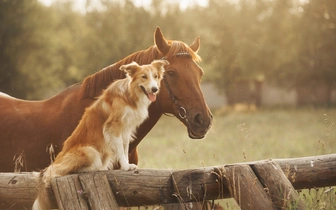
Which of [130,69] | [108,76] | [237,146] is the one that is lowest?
[237,146]

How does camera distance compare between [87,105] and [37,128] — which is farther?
[37,128]

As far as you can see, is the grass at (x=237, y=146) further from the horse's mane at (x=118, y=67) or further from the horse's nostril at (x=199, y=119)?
the horse's mane at (x=118, y=67)

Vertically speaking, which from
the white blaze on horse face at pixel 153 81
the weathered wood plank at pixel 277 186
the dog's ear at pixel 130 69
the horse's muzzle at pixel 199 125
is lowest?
the weathered wood plank at pixel 277 186

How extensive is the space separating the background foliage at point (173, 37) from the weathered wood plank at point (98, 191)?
16.9 m

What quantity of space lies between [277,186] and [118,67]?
2373mm

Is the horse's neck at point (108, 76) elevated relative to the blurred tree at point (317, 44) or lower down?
elevated

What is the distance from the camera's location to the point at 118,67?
5.98 m

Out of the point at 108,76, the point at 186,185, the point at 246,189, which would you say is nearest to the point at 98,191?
the point at 186,185

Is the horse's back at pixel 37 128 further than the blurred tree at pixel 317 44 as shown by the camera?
No

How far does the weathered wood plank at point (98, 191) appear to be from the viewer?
4523 millimetres

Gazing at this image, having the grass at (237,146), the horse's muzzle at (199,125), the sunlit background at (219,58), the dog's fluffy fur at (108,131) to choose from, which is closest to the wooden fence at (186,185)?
the dog's fluffy fur at (108,131)

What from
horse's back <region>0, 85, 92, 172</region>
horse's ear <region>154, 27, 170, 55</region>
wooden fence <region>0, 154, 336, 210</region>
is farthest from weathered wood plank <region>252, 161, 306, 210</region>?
horse's back <region>0, 85, 92, 172</region>

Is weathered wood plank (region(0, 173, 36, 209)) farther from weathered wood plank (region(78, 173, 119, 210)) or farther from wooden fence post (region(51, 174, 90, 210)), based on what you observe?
weathered wood plank (region(78, 173, 119, 210))

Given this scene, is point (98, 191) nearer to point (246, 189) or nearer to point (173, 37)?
point (246, 189)
